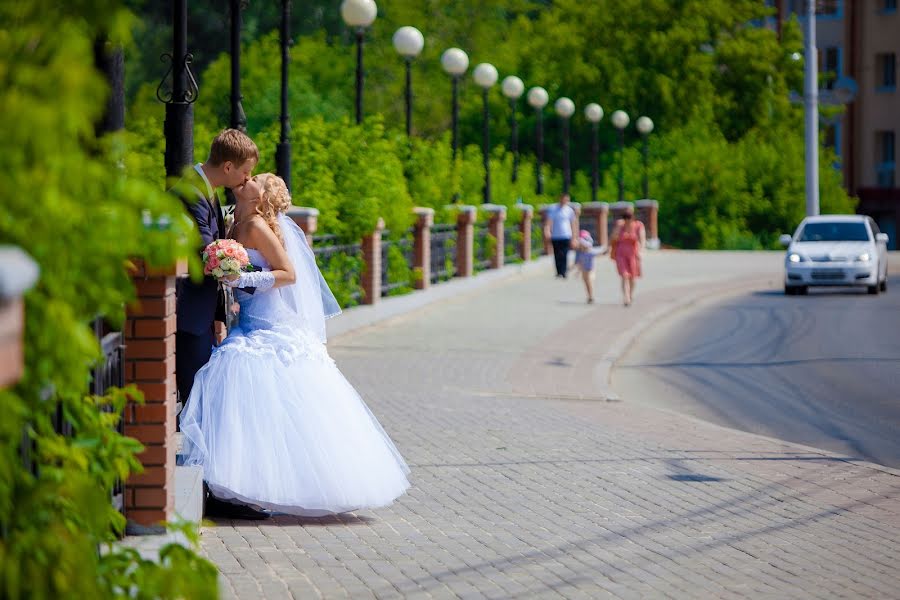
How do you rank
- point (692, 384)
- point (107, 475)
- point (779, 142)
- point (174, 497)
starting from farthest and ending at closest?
1. point (779, 142)
2. point (692, 384)
3. point (174, 497)
4. point (107, 475)

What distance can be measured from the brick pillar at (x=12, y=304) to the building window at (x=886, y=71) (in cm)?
6883

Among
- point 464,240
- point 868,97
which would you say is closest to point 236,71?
point 464,240

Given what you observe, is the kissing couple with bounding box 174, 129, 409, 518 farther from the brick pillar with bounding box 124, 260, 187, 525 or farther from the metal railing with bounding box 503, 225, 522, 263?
the metal railing with bounding box 503, 225, 522, 263

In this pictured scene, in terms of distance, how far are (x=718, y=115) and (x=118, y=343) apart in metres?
59.1

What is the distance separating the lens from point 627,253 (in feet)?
83.3

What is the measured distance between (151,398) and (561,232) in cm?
2642

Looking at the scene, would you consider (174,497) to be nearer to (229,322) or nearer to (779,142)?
(229,322)

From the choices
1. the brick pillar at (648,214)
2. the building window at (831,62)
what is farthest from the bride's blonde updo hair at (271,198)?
the building window at (831,62)

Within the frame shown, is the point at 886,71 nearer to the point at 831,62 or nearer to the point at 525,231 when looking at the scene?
the point at 831,62

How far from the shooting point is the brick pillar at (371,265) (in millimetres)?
23172

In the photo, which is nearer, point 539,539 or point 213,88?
point 539,539

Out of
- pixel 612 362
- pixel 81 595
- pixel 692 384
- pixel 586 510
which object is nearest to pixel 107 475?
pixel 81 595

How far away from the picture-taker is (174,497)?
280 inches

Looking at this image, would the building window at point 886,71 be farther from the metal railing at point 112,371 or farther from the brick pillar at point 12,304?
the brick pillar at point 12,304
